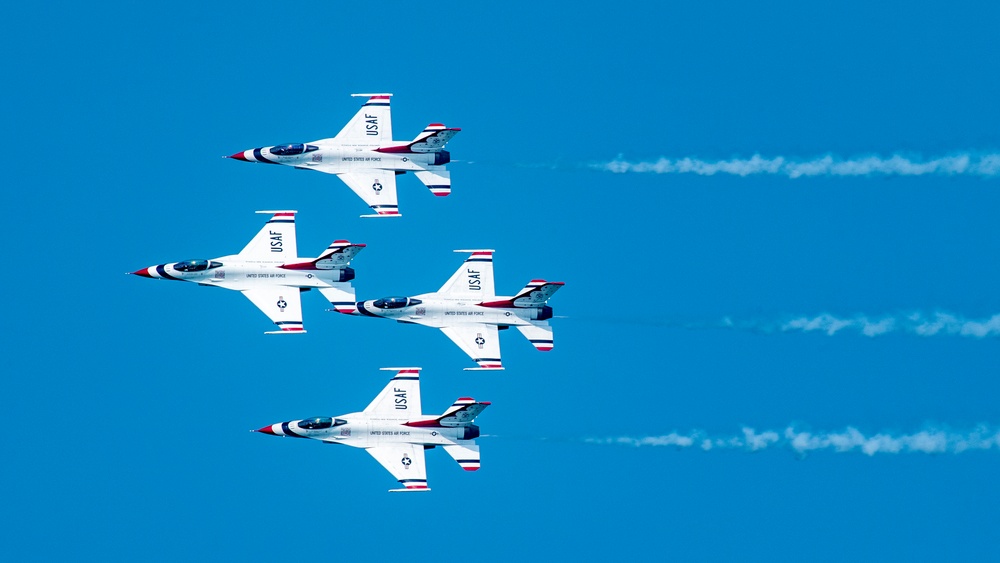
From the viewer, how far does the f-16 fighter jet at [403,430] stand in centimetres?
8925

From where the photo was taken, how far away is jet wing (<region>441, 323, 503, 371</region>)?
91.0 metres

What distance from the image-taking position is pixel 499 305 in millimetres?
90875

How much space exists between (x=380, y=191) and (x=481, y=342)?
20.4ft

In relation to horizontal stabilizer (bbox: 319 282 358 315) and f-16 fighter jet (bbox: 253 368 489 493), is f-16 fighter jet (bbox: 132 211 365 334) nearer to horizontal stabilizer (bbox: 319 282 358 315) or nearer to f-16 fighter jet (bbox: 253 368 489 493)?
horizontal stabilizer (bbox: 319 282 358 315)

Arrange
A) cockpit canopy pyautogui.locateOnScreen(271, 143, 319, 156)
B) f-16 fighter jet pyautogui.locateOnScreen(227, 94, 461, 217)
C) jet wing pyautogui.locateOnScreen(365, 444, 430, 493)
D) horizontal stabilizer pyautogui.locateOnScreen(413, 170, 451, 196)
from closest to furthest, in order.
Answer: jet wing pyautogui.locateOnScreen(365, 444, 430, 493)
horizontal stabilizer pyautogui.locateOnScreen(413, 170, 451, 196)
f-16 fighter jet pyautogui.locateOnScreen(227, 94, 461, 217)
cockpit canopy pyautogui.locateOnScreen(271, 143, 319, 156)

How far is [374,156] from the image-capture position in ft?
303

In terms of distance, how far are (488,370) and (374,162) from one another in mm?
8070

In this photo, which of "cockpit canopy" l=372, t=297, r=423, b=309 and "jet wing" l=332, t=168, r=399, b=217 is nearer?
"cockpit canopy" l=372, t=297, r=423, b=309

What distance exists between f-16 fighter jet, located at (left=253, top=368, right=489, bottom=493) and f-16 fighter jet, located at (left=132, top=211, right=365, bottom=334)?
10.8ft

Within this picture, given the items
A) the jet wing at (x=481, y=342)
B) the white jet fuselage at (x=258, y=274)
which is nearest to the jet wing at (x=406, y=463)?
the jet wing at (x=481, y=342)

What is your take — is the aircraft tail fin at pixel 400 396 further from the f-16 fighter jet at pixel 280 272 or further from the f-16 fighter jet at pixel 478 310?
the f-16 fighter jet at pixel 280 272

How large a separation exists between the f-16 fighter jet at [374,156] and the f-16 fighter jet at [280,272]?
2.06 m

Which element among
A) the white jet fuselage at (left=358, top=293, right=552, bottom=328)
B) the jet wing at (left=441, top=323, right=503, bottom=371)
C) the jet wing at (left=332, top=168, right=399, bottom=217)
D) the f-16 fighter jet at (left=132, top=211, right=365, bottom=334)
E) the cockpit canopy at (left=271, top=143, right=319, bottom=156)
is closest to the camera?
the white jet fuselage at (left=358, top=293, right=552, bottom=328)

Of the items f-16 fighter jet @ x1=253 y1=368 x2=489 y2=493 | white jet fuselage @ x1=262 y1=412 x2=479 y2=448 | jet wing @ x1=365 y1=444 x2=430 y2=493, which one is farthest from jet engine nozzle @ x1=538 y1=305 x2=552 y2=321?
jet wing @ x1=365 y1=444 x2=430 y2=493
